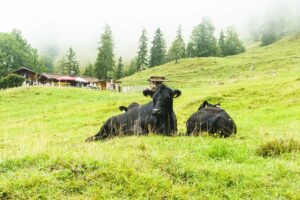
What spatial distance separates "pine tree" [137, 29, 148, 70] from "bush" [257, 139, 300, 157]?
116032 millimetres

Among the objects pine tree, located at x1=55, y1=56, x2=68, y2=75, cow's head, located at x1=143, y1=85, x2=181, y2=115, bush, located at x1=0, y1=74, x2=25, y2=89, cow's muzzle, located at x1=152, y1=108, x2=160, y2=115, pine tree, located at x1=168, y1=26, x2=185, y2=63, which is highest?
pine tree, located at x1=168, y1=26, x2=185, y2=63

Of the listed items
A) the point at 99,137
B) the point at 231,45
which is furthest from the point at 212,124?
the point at 231,45

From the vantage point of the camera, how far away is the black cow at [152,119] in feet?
40.8

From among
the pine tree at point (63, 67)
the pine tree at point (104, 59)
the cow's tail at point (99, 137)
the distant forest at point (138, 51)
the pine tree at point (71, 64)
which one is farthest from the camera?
the pine tree at point (63, 67)

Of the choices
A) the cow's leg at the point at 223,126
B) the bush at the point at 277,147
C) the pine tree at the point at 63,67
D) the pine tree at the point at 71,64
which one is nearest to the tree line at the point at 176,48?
the pine tree at the point at 71,64

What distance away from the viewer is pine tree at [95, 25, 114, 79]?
352 ft

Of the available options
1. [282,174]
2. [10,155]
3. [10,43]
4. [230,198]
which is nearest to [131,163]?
[230,198]

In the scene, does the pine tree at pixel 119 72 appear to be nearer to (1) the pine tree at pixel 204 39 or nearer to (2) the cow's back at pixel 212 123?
(1) the pine tree at pixel 204 39

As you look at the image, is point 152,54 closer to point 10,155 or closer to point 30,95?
point 30,95

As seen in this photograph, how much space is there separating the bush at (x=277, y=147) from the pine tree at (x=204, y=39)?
380 ft

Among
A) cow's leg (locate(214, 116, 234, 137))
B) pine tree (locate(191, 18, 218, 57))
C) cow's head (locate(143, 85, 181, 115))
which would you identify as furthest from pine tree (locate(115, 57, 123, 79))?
cow's leg (locate(214, 116, 234, 137))

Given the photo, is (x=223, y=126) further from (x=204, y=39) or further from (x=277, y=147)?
(x=204, y=39)

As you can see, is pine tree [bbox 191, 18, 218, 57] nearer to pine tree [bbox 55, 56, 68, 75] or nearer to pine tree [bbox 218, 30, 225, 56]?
pine tree [bbox 218, 30, 225, 56]

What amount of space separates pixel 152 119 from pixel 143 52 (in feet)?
370
